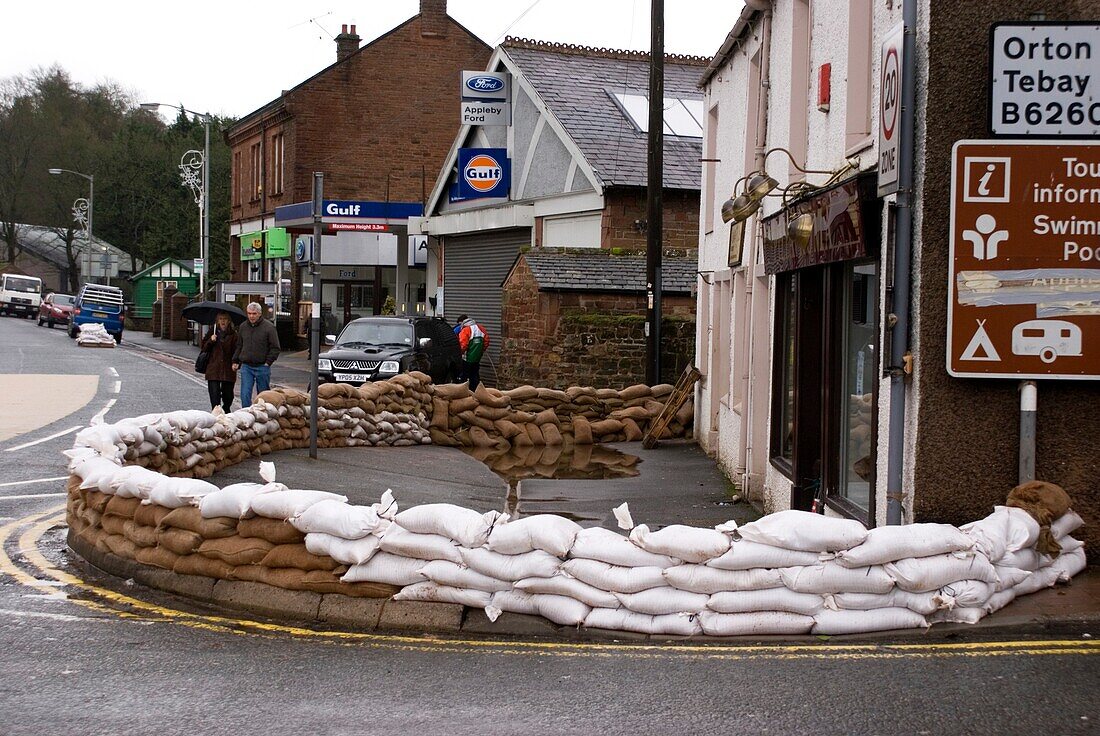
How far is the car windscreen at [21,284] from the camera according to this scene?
248ft

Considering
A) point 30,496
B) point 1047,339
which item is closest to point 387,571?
point 1047,339

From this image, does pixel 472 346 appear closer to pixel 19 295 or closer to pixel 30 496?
pixel 30 496

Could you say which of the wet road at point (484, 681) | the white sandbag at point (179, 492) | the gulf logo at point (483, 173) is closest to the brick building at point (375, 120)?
the gulf logo at point (483, 173)

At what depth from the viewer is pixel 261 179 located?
2158 inches

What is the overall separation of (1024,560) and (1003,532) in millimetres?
226

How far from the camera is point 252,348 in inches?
712

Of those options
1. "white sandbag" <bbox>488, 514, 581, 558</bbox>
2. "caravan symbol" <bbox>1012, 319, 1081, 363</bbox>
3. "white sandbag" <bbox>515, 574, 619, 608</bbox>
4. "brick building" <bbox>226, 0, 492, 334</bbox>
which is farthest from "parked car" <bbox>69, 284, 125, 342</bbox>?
"caravan symbol" <bbox>1012, 319, 1081, 363</bbox>

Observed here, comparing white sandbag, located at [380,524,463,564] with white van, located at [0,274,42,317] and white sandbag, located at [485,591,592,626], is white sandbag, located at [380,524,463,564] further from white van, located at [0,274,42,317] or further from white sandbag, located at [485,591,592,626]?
white van, located at [0,274,42,317]

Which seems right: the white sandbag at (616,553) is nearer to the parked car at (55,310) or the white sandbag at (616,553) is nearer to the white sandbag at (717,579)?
the white sandbag at (717,579)

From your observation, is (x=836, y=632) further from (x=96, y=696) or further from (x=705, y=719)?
(x=96, y=696)

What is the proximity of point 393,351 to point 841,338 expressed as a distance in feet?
49.0

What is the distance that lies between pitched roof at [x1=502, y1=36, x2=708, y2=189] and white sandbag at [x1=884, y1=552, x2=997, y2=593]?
67.3ft

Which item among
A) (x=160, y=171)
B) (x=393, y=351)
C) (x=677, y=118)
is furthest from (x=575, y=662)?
(x=160, y=171)

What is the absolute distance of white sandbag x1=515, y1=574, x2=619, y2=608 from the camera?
23.8ft
